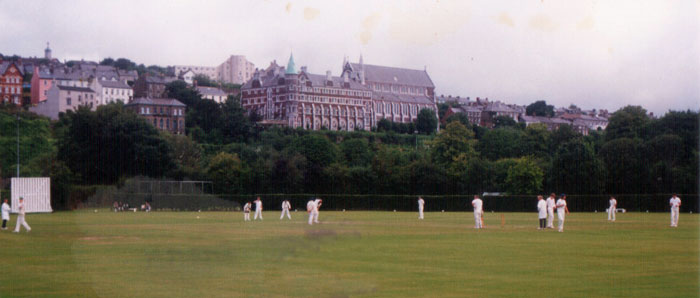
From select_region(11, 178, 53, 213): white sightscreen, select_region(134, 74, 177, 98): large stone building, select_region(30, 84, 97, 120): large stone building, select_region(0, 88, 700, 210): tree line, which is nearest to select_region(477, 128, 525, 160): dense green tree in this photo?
select_region(0, 88, 700, 210): tree line

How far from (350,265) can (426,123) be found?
15717cm

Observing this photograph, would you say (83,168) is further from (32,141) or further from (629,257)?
(629,257)

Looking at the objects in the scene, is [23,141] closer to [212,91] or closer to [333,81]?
[333,81]

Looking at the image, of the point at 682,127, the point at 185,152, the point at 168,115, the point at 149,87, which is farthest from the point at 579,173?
the point at 149,87

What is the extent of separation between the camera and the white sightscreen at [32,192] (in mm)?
61031

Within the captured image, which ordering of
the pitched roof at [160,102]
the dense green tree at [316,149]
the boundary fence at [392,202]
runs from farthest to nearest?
the pitched roof at [160,102]
the dense green tree at [316,149]
the boundary fence at [392,202]

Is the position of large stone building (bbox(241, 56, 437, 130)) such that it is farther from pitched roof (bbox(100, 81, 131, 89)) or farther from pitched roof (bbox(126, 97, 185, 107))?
pitched roof (bbox(100, 81, 131, 89))

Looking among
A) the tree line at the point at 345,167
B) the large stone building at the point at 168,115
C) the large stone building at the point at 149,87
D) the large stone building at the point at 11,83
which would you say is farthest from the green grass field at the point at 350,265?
the large stone building at the point at 11,83

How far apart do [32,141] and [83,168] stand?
3460cm

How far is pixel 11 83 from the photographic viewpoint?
186m

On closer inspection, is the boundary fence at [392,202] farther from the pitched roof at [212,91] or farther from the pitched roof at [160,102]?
the pitched roof at [212,91]

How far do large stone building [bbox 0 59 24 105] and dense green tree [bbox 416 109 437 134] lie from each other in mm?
90490

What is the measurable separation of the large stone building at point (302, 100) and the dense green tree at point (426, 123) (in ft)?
39.7

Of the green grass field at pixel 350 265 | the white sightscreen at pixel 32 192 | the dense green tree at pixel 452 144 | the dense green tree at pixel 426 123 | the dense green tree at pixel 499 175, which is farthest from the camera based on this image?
the dense green tree at pixel 426 123
